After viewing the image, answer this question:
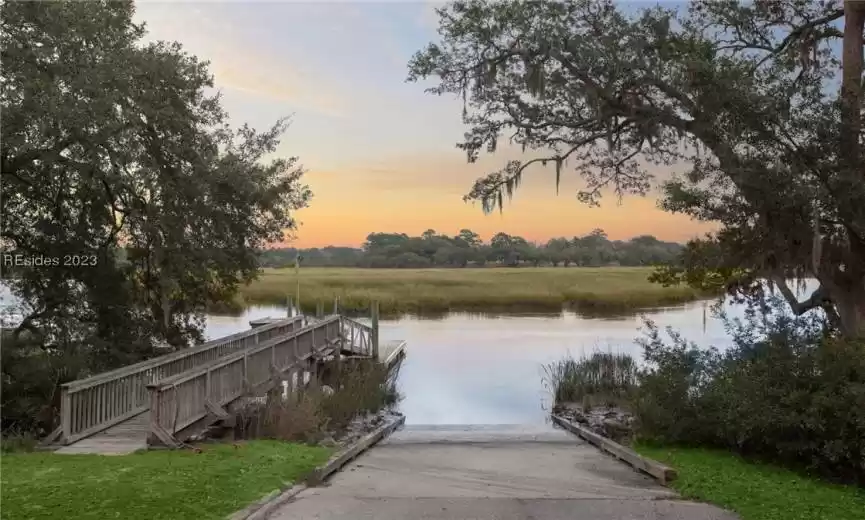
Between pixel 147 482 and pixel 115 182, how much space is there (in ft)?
24.7

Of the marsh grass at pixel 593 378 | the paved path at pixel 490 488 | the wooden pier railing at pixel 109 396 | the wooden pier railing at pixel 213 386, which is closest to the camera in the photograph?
the paved path at pixel 490 488

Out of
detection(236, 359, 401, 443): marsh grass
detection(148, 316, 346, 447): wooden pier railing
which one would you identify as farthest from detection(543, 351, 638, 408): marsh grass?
detection(148, 316, 346, 447): wooden pier railing

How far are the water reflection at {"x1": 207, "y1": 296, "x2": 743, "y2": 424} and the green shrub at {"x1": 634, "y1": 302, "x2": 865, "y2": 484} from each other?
4007 mm

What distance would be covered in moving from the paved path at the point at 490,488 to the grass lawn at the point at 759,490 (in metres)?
0.28

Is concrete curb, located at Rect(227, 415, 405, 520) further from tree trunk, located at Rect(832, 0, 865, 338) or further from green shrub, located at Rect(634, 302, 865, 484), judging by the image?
tree trunk, located at Rect(832, 0, 865, 338)

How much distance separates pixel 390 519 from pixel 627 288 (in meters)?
55.0

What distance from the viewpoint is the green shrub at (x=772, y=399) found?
8195 mm

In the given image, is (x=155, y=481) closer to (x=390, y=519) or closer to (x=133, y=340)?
(x=390, y=519)

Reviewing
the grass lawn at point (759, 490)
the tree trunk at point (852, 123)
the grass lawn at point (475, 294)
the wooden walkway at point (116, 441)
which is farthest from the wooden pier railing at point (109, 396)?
Result: the grass lawn at point (475, 294)

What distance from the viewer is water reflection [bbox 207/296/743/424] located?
21469 mm

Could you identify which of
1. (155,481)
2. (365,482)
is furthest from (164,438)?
(365,482)

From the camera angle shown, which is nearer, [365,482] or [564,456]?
[365,482]

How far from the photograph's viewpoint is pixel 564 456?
1002 centimetres

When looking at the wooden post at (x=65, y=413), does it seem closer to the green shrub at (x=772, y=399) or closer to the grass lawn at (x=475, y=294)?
the green shrub at (x=772, y=399)
